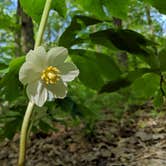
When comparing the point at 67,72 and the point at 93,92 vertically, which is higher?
the point at 93,92

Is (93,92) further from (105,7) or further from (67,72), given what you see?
(67,72)

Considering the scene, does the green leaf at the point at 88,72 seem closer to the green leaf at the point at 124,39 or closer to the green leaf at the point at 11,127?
the green leaf at the point at 124,39

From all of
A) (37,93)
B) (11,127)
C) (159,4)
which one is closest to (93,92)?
(11,127)

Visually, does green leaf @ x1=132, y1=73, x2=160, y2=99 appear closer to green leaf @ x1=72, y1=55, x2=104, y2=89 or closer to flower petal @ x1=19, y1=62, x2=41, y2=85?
green leaf @ x1=72, y1=55, x2=104, y2=89

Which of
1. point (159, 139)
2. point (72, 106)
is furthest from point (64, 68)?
point (159, 139)

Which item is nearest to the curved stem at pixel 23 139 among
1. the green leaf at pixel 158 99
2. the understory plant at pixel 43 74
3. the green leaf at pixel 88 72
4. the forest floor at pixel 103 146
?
the understory plant at pixel 43 74

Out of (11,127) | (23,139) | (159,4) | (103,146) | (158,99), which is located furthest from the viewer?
(103,146)

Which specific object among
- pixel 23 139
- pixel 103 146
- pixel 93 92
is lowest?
pixel 103 146
